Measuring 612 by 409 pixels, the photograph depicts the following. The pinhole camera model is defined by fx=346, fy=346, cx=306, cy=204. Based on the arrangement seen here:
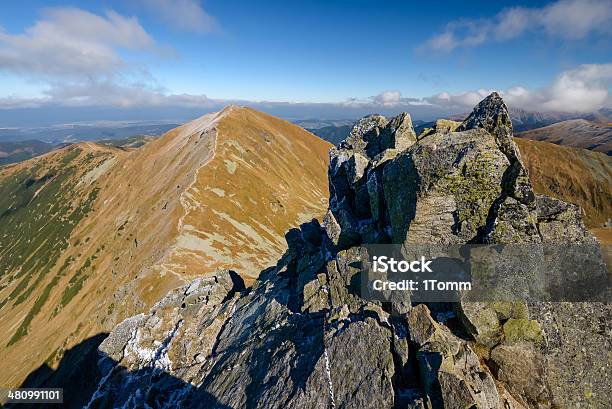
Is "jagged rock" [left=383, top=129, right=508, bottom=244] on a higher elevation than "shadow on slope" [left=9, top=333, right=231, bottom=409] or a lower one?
higher

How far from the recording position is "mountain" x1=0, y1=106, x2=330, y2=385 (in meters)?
78.4

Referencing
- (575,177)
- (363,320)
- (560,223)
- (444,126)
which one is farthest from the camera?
(575,177)

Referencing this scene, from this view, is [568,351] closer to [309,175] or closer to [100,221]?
[100,221]

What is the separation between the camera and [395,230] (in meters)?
26.9

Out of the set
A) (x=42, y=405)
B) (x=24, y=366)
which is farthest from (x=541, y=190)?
(x=24, y=366)

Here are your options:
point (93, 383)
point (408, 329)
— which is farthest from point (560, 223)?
point (93, 383)

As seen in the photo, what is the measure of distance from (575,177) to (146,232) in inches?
7196

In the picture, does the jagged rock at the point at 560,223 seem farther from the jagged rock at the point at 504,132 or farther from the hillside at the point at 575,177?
the hillside at the point at 575,177

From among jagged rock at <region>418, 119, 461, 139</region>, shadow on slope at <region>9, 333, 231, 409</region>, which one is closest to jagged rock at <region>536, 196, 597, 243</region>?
jagged rock at <region>418, 119, 461, 139</region>

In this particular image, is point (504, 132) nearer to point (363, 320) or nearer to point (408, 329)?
point (408, 329)

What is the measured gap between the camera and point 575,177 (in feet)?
528

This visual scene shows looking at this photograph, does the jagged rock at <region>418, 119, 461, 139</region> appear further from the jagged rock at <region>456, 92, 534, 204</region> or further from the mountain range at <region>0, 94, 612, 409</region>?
the jagged rock at <region>456, 92, 534, 204</region>

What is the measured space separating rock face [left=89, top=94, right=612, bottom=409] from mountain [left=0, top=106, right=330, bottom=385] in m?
39.3

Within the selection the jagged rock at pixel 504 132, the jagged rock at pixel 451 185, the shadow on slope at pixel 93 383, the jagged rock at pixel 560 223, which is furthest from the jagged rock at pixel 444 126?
the shadow on slope at pixel 93 383
